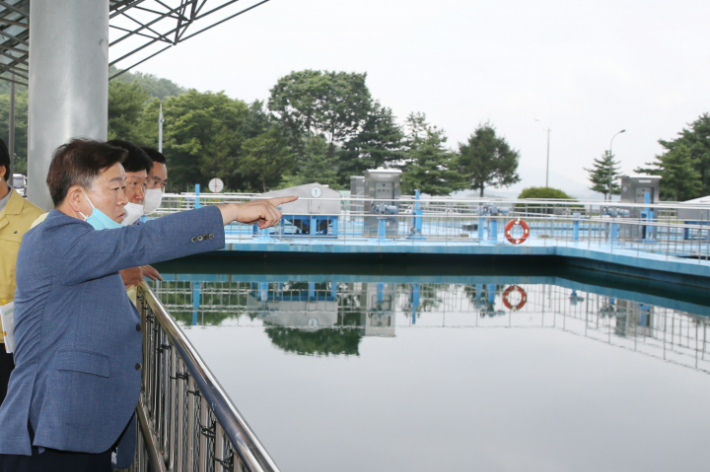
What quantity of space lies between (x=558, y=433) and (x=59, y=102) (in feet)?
13.6

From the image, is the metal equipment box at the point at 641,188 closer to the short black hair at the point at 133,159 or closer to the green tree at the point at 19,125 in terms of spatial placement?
Answer: the short black hair at the point at 133,159

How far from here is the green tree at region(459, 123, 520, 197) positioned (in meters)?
A: 53.0

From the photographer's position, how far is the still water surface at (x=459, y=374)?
4.77m

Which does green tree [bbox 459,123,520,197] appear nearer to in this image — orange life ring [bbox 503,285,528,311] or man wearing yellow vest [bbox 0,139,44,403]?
orange life ring [bbox 503,285,528,311]

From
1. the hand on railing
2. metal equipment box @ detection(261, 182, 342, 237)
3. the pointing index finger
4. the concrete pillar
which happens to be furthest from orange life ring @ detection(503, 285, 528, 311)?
the hand on railing

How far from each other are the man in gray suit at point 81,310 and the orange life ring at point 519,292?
929cm

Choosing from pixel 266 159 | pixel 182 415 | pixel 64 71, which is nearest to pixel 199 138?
pixel 266 159

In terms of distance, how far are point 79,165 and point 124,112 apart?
42770mm

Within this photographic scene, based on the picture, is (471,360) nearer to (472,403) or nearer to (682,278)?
(472,403)

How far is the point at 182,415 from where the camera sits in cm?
233

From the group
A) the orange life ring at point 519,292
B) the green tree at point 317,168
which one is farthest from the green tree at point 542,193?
the orange life ring at point 519,292

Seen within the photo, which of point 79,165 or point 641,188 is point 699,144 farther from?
point 79,165

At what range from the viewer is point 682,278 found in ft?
40.4

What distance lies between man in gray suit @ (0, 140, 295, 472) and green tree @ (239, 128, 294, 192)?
4331cm
